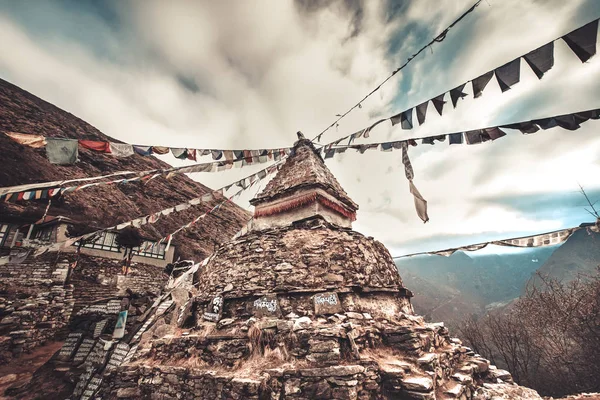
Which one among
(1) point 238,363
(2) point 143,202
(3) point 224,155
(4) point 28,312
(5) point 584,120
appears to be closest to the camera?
(5) point 584,120

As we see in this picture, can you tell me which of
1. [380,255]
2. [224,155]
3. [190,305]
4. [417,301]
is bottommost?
[417,301]

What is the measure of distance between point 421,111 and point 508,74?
178 cm

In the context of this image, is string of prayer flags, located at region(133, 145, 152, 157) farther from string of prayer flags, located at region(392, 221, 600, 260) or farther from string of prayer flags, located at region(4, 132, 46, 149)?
string of prayer flags, located at region(392, 221, 600, 260)

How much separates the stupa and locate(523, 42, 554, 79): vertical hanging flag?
17.7 feet

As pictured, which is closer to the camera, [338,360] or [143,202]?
[338,360]

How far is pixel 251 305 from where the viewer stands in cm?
643

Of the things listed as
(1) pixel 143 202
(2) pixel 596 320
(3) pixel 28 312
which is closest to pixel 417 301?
(2) pixel 596 320

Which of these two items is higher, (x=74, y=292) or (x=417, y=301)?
(x=74, y=292)

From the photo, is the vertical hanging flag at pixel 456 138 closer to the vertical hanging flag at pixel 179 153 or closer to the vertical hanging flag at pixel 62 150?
the vertical hanging flag at pixel 179 153

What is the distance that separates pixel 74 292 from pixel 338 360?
17213mm

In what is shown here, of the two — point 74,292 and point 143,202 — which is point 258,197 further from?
point 143,202

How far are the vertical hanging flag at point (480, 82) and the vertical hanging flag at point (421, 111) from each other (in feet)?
3.43

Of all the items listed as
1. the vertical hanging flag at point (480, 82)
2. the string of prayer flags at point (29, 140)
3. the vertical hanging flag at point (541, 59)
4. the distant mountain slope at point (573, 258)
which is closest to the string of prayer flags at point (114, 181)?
the string of prayer flags at point (29, 140)

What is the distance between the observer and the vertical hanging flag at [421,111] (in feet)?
19.8
